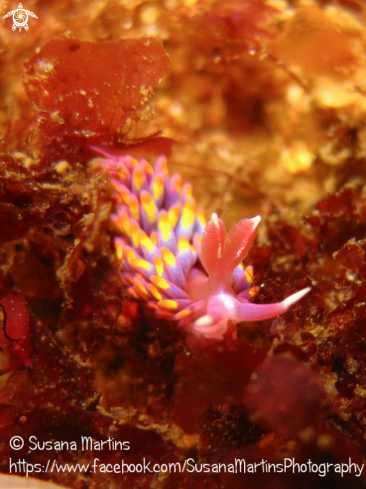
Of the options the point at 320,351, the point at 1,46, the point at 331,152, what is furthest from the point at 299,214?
the point at 1,46

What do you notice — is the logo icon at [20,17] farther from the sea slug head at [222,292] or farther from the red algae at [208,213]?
the sea slug head at [222,292]

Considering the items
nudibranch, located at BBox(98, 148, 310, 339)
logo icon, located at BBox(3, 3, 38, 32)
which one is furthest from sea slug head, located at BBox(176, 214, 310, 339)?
logo icon, located at BBox(3, 3, 38, 32)

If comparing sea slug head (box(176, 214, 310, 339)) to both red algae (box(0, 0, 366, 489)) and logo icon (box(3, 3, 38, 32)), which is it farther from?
logo icon (box(3, 3, 38, 32))

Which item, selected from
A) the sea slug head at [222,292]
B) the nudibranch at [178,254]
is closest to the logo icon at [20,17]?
the nudibranch at [178,254]

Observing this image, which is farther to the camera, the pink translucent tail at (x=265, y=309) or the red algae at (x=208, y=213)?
the red algae at (x=208, y=213)

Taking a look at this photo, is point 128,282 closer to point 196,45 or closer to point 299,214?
point 299,214

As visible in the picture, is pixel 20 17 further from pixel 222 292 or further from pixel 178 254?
pixel 222 292
